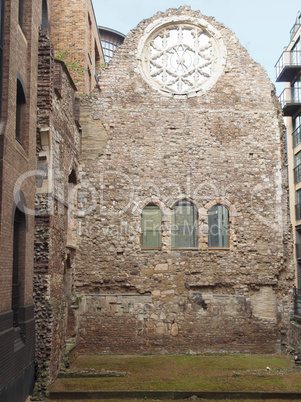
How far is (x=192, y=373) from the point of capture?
12055 mm

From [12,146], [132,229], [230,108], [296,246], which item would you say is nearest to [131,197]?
[132,229]

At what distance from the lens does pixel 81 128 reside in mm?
15523

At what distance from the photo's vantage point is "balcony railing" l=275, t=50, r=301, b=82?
2664 cm

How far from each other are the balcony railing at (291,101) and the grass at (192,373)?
16.2 m

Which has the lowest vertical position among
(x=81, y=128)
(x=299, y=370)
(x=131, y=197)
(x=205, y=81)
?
(x=299, y=370)

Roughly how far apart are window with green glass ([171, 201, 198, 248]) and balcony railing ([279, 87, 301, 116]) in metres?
13.9

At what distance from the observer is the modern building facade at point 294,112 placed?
2706 cm

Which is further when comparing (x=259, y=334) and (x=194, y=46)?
(x=194, y=46)

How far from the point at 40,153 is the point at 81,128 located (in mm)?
4558

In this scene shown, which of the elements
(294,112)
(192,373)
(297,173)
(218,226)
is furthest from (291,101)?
(192,373)

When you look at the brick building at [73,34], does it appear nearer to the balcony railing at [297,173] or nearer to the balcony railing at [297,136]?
the balcony railing at [297,136]

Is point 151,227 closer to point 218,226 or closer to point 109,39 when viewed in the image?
point 218,226

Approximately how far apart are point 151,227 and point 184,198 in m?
1.39

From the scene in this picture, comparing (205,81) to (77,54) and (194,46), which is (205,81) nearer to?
(194,46)
